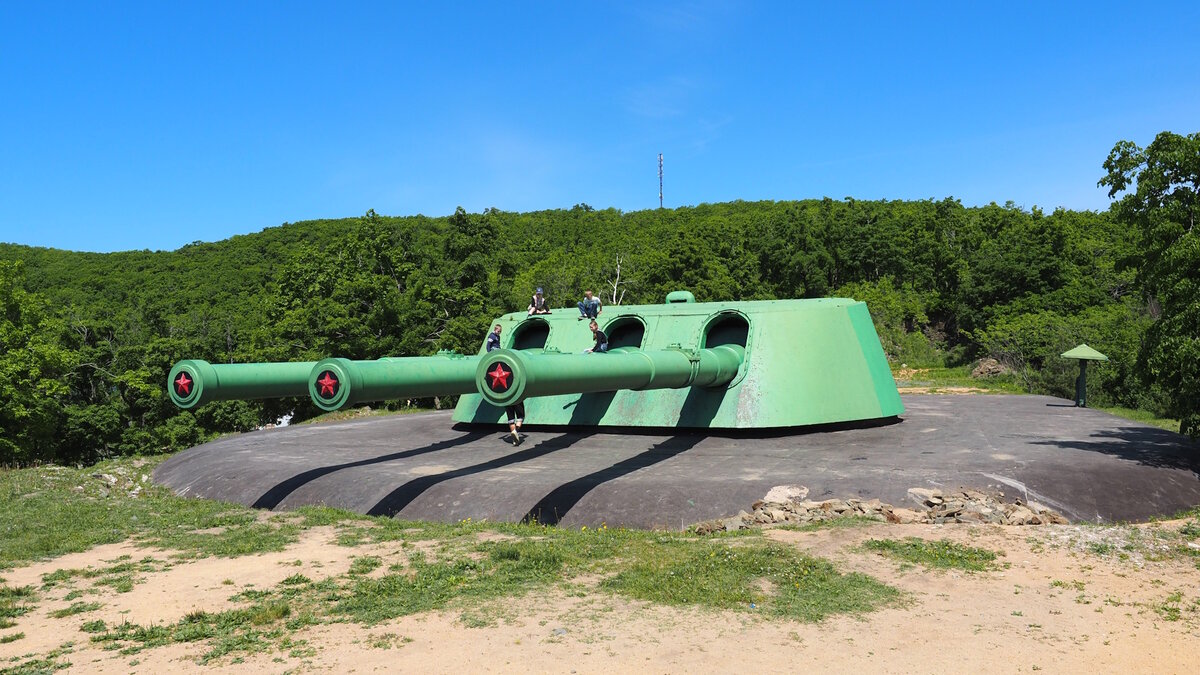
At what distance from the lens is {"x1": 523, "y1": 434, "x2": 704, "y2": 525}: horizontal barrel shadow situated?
9359mm

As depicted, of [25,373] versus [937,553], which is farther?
[25,373]

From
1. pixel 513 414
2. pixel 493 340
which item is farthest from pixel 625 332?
pixel 513 414

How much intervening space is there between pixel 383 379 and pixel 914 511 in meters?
5.46

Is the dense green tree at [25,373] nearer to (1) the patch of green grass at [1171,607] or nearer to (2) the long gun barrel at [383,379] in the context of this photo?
(2) the long gun barrel at [383,379]

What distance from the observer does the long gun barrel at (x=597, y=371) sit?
7.80 meters

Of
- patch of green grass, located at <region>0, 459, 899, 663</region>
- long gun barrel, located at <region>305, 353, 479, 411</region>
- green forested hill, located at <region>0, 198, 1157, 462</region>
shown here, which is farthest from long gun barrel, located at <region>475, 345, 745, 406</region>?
green forested hill, located at <region>0, 198, 1157, 462</region>

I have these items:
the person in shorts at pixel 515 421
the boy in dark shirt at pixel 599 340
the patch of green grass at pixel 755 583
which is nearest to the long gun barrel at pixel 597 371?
the boy in dark shirt at pixel 599 340

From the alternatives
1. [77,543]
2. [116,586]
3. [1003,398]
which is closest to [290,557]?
[116,586]

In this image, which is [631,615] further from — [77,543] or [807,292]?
[807,292]

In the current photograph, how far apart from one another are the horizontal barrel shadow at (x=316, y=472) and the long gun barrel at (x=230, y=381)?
1842mm

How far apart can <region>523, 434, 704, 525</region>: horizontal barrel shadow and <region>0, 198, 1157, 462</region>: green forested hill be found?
271 inches

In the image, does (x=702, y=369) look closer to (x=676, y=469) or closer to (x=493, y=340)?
(x=676, y=469)

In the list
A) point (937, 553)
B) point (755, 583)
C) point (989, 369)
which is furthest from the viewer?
point (989, 369)

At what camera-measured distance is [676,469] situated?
10695mm
